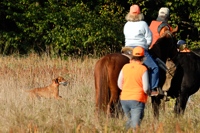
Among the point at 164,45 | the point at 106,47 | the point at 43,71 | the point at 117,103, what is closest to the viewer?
the point at 117,103

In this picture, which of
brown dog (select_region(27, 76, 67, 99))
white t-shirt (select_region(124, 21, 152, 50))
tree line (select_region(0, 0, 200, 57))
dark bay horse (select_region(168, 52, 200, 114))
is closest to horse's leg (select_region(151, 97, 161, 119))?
dark bay horse (select_region(168, 52, 200, 114))

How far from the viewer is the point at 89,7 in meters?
29.7

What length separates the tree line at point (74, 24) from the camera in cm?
2728

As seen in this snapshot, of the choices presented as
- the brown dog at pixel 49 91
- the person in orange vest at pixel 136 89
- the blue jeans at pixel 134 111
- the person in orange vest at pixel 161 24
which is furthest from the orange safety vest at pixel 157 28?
the brown dog at pixel 49 91

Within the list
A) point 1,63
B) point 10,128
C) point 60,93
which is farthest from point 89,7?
point 10,128

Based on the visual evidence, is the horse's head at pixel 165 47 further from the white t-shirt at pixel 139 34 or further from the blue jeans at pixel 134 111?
the blue jeans at pixel 134 111

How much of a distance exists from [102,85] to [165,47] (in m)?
1.68

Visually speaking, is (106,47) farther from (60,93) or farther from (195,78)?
(195,78)

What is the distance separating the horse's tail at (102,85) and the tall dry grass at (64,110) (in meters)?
0.28

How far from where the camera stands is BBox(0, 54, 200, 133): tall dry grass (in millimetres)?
8939

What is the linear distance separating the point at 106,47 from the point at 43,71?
809cm

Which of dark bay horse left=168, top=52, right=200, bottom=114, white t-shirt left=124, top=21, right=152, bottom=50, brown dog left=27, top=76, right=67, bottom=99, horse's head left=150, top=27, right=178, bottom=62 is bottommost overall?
brown dog left=27, top=76, right=67, bottom=99

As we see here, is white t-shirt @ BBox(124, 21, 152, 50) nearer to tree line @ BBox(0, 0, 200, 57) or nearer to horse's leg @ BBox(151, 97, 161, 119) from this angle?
horse's leg @ BBox(151, 97, 161, 119)

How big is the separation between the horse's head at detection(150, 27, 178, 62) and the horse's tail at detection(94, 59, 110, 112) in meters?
1.19
